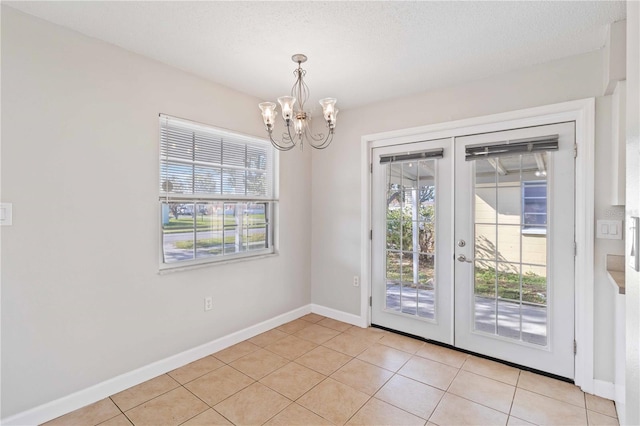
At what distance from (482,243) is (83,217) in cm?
310

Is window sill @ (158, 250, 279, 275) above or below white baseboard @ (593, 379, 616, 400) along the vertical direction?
above

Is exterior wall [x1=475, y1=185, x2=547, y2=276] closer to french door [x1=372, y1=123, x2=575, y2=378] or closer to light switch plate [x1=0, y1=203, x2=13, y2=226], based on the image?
french door [x1=372, y1=123, x2=575, y2=378]

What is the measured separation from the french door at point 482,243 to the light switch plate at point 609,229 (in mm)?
182

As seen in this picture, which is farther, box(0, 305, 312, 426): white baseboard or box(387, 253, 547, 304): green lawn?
box(387, 253, 547, 304): green lawn

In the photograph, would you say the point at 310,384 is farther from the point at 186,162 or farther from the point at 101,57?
the point at 101,57

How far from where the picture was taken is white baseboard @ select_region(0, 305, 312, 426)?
74.4 inches

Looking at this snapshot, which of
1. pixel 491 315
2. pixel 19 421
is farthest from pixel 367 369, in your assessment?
pixel 19 421

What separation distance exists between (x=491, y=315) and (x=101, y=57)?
3631mm

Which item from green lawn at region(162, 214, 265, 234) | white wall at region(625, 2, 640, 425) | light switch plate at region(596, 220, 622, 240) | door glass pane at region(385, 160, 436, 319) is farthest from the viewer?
door glass pane at region(385, 160, 436, 319)

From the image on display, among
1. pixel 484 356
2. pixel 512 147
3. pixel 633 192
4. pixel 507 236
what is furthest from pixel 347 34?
pixel 484 356

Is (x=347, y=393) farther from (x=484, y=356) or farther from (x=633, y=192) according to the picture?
(x=633, y=192)

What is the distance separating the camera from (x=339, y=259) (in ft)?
12.1

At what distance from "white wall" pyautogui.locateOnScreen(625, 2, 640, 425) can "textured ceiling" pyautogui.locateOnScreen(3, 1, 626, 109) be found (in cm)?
96

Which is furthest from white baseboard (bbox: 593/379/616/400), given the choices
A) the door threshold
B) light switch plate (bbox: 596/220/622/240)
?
light switch plate (bbox: 596/220/622/240)
